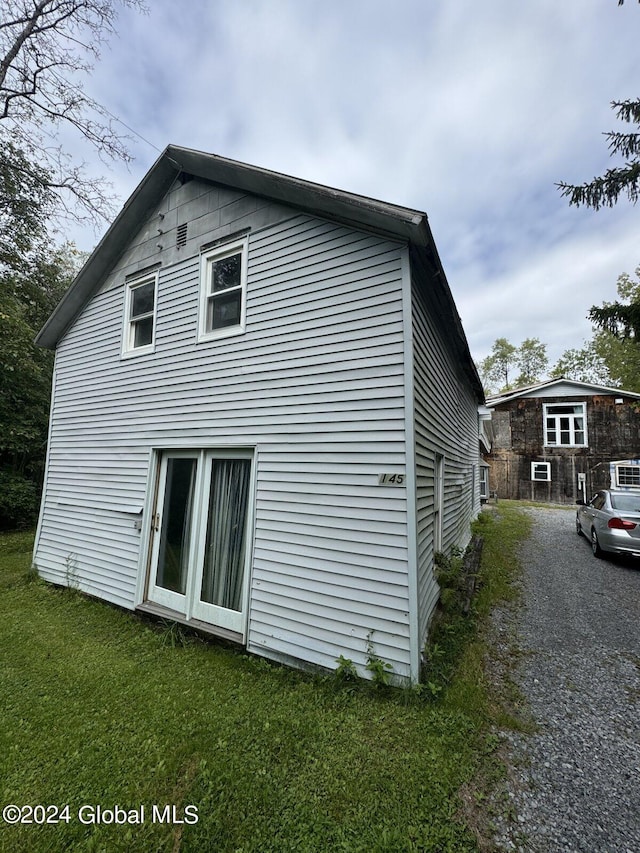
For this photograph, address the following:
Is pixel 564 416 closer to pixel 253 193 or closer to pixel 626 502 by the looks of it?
pixel 626 502

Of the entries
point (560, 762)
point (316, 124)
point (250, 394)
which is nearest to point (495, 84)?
point (316, 124)

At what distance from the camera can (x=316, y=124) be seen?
23.0ft

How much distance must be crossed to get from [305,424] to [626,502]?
304 inches

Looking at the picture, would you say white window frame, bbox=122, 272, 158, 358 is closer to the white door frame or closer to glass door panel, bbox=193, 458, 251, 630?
the white door frame

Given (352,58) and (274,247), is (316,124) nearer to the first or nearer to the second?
(352,58)

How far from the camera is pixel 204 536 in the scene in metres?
Answer: 4.62

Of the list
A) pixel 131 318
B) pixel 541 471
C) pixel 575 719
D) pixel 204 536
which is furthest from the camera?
pixel 541 471

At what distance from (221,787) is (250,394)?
139 inches

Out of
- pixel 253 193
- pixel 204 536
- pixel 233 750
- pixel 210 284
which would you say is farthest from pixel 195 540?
pixel 253 193

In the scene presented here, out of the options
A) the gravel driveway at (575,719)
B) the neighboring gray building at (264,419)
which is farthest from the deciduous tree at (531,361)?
the neighboring gray building at (264,419)

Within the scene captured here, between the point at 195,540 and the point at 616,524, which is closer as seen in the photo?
the point at 195,540

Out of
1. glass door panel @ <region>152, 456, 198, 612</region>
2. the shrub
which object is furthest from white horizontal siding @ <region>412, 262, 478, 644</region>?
the shrub

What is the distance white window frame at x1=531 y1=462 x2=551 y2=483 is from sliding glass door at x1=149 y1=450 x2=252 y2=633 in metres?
20.6

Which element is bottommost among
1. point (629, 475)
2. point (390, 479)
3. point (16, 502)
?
point (16, 502)
